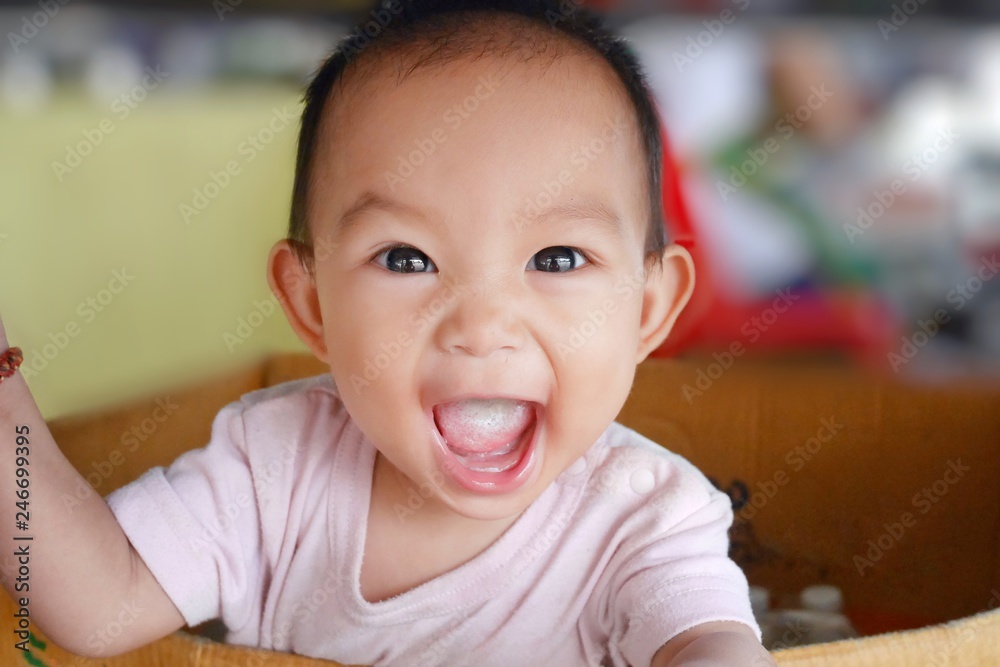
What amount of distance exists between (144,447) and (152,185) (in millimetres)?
783

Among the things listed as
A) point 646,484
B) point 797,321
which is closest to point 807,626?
point 646,484

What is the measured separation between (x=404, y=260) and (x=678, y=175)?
5.36 feet

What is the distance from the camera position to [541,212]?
0.63m

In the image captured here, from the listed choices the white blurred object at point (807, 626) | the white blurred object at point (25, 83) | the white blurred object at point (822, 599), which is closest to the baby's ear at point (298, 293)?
the white blurred object at point (807, 626)

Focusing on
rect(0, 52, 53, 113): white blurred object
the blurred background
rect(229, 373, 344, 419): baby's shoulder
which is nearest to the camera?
rect(229, 373, 344, 419): baby's shoulder

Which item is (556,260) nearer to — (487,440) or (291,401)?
(487,440)

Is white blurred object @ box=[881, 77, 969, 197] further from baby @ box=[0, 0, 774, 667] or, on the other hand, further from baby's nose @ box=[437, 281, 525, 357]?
baby's nose @ box=[437, 281, 525, 357]

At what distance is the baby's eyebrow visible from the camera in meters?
0.63

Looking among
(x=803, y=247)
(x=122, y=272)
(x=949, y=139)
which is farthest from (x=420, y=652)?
(x=949, y=139)

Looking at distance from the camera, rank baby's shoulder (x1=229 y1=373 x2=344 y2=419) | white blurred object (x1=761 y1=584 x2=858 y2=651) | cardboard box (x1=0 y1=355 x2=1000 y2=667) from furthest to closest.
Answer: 1. cardboard box (x1=0 y1=355 x2=1000 y2=667)
2. white blurred object (x1=761 y1=584 x2=858 y2=651)
3. baby's shoulder (x1=229 y1=373 x2=344 y2=419)

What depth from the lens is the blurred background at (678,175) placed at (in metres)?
1.65

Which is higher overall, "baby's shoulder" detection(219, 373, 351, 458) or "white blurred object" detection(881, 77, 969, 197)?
"baby's shoulder" detection(219, 373, 351, 458)

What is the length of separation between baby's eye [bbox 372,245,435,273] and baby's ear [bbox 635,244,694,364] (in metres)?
0.20

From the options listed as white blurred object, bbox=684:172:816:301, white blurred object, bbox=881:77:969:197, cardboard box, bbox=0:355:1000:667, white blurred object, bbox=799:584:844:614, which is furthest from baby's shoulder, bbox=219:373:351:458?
white blurred object, bbox=881:77:969:197
